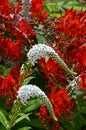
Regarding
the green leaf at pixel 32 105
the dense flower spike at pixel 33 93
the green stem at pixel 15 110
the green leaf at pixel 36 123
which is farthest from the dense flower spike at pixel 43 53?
the green leaf at pixel 36 123

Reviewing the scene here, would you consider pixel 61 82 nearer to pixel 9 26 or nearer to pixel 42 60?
pixel 42 60

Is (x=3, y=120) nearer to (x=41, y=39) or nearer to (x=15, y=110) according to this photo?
(x=15, y=110)

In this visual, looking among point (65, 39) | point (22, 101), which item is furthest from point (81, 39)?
point (22, 101)

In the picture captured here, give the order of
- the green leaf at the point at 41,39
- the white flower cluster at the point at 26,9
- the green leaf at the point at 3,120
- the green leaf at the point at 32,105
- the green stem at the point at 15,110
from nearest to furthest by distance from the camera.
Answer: the green stem at the point at 15,110, the green leaf at the point at 3,120, the green leaf at the point at 32,105, the white flower cluster at the point at 26,9, the green leaf at the point at 41,39

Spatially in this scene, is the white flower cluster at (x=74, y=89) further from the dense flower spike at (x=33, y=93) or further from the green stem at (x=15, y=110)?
the dense flower spike at (x=33, y=93)

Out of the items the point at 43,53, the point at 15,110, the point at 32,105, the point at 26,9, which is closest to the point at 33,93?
the point at 43,53

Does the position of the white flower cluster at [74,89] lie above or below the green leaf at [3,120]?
above

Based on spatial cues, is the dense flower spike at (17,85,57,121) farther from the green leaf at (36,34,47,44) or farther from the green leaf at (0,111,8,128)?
the green leaf at (36,34,47,44)

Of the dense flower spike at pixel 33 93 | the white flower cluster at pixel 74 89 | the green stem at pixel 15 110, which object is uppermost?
the white flower cluster at pixel 74 89

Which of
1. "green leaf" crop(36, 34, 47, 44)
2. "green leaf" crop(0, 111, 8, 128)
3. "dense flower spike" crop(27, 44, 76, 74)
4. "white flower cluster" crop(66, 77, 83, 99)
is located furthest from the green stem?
"green leaf" crop(36, 34, 47, 44)

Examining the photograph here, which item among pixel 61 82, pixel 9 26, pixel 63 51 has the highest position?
pixel 9 26

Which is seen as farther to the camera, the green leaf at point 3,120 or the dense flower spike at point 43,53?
the green leaf at point 3,120

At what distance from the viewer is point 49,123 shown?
3084 millimetres

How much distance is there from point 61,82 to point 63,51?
0.26m
